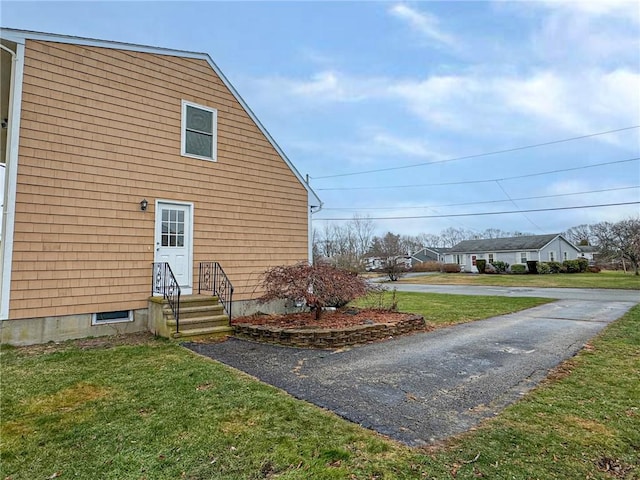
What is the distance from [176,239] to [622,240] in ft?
139

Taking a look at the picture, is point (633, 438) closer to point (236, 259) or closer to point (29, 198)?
point (236, 259)

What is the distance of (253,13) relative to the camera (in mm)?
11523

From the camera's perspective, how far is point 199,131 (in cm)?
859

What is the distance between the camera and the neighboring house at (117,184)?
6.35 m

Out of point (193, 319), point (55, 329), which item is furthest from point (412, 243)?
point (55, 329)

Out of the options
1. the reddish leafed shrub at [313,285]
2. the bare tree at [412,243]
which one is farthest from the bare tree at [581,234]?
the reddish leafed shrub at [313,285]

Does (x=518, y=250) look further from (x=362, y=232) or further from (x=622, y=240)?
(x=362, y=232)

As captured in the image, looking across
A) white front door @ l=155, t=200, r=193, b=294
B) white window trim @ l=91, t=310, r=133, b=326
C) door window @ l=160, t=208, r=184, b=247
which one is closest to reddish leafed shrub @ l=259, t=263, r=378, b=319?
white front door @ l=155, t=200, r=193, b=294

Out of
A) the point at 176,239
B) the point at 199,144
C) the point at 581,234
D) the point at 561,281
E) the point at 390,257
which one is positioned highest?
the point at 581,234

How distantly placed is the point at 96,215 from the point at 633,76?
62.0 ft

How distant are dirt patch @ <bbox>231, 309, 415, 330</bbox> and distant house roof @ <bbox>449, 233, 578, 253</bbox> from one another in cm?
3768

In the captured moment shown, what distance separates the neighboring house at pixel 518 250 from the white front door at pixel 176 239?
40.1 metres

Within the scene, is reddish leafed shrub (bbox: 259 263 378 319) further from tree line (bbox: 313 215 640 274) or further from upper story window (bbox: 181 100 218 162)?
tree line (bbox: 313 215 640 274)

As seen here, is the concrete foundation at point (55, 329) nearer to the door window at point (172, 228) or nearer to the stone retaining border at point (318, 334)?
→ the door window at point (172, 228)
